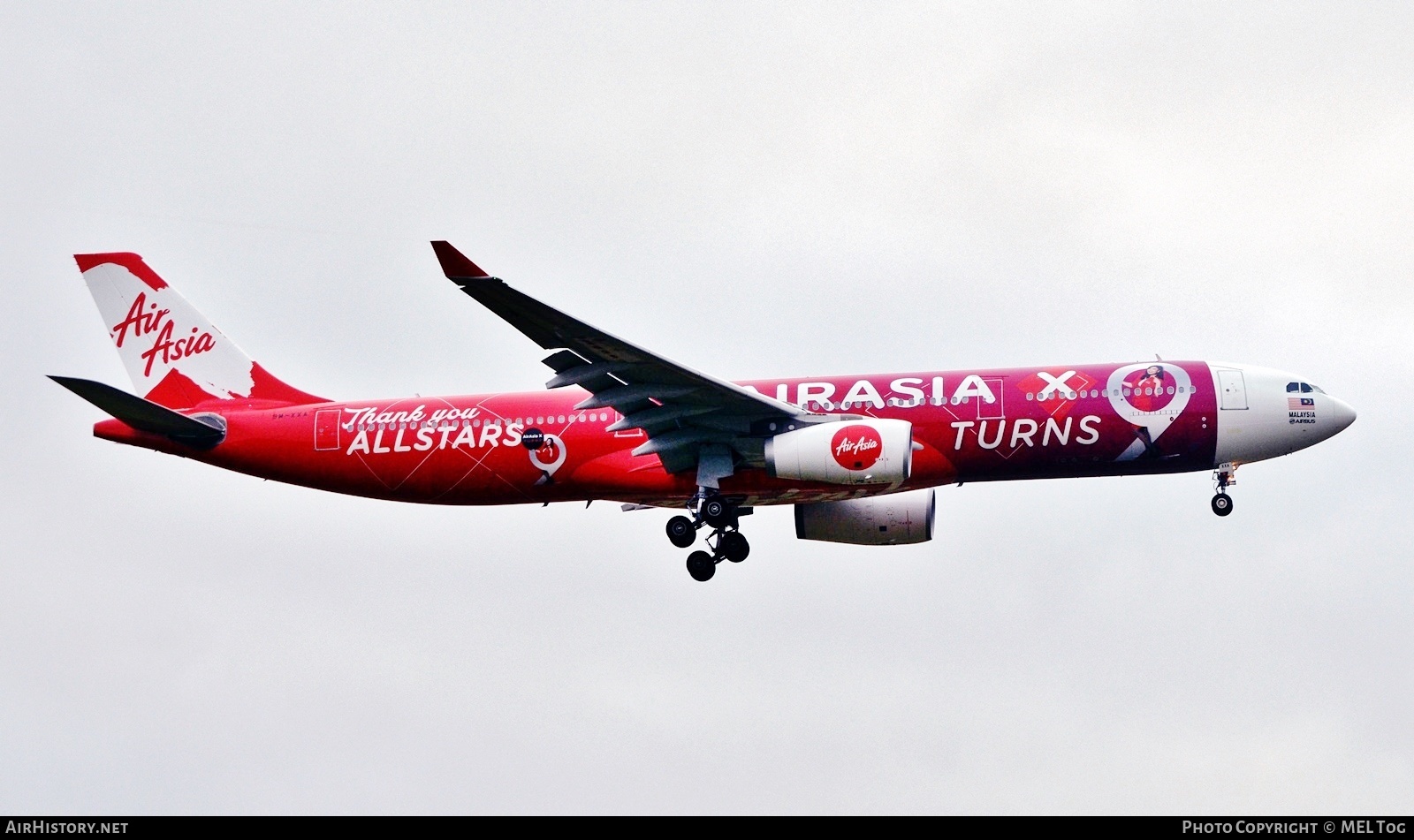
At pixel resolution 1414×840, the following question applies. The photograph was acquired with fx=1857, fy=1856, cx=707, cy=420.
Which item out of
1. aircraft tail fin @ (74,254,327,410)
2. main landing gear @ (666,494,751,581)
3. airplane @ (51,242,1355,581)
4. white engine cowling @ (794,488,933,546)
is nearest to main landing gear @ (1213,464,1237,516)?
airplane @ (51,242,1355,581)

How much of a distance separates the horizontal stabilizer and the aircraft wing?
950 cm

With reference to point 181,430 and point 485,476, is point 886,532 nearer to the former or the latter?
point 485,476

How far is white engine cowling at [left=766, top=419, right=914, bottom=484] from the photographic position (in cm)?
4019

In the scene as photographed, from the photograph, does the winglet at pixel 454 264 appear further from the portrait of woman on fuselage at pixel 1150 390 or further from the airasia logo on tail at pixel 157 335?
the portrait of woman on fuselage at pixel 1150 390

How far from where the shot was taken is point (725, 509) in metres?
42.7

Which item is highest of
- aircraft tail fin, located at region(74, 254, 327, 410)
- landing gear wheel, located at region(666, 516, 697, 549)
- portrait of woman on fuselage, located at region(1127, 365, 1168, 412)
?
aircraft tail fin, located at region(74, 254, 327, 410)

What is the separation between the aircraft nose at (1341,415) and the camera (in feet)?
141

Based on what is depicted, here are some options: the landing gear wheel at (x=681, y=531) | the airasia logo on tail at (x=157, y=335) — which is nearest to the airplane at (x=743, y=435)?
the landing gear wheel at (x=681, y=531)

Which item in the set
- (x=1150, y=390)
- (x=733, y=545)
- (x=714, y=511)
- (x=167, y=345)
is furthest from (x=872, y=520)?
(x=167, y=345)

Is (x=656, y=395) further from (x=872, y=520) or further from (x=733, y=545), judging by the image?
(x=872, y=520)

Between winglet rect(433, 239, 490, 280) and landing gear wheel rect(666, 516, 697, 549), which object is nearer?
winglet rect(433, 239, 490, 280)

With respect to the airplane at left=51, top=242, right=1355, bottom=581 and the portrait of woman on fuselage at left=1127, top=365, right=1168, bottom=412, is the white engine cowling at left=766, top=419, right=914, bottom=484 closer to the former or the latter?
the airplane at left=51, top=242, right=1355, bottom=581

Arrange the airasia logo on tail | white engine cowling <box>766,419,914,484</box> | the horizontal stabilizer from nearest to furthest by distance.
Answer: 1. white engine cowling <box>766,419,914,484</box>
2. the horizontal stabilizer
3. the airasia logo on tail

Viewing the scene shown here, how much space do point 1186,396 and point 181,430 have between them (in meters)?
23.6
